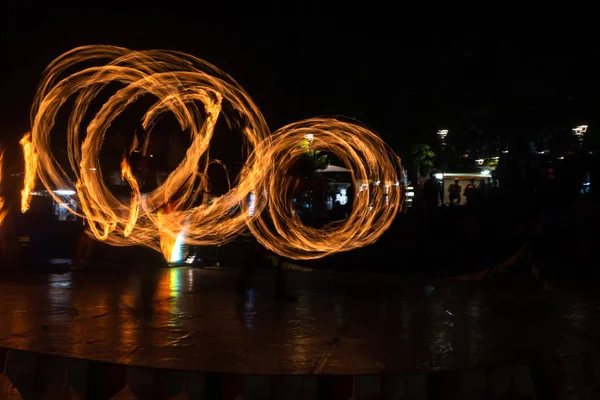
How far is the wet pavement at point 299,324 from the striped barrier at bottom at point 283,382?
1.39 metres

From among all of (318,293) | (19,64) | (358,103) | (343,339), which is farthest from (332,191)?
(343,339)

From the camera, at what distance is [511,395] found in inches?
192

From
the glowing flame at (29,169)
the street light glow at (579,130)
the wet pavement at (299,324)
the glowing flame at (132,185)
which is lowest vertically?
the wet pavement at (299,324)

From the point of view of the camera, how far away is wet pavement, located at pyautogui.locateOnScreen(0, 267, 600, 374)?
671 centimetres

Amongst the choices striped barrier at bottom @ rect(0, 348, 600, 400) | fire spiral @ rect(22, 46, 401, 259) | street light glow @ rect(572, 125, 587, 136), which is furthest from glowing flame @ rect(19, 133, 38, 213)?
street light glow @ rect(572, 125, 587, 136)

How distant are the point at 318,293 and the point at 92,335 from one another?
4.47 m

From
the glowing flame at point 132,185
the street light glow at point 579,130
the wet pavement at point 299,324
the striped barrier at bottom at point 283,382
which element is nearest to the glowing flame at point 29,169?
the wet pavement at point 299,324

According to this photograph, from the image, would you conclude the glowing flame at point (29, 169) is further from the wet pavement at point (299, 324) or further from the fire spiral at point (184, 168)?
the wet pavement at point (299, 324)

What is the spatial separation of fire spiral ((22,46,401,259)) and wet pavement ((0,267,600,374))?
150 centimetres

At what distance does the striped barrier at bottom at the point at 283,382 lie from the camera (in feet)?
15.3

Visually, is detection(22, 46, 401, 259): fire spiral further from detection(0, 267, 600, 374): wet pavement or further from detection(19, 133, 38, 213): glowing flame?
detection(0, 267, 600, 374): wet pavement

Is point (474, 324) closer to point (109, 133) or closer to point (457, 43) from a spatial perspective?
point (457, 43)

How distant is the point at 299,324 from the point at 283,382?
3655 mm

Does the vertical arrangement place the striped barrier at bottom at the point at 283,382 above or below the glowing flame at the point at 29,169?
below
